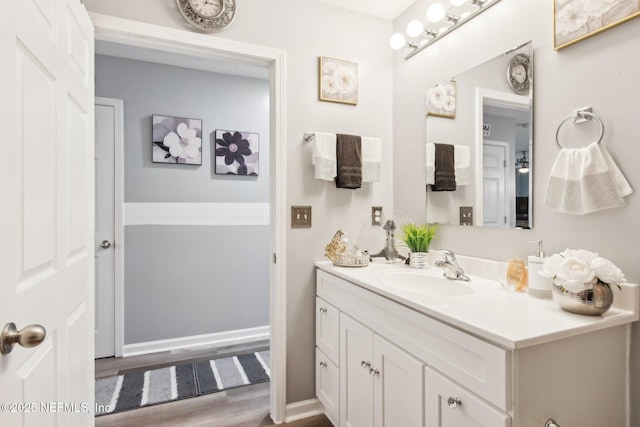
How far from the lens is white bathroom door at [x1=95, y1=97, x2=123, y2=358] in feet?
8.77

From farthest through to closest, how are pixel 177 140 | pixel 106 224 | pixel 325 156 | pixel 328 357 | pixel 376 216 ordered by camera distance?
pixel 177 140 < pixel 106 224 < pixel 376 216 < pixel 325 156 < pixel 328 357

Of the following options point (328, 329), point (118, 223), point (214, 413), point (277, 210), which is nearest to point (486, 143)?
point (277, 210)

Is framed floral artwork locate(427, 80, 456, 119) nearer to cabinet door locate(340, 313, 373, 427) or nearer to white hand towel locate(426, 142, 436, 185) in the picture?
white hand towel locate(426, 142, 436, 185)

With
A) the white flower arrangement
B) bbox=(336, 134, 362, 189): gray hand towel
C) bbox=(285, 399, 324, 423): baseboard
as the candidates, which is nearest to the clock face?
bbox=(336, 134, 362, 189): gray hand towel

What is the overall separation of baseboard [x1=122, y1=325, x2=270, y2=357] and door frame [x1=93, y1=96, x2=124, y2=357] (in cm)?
12

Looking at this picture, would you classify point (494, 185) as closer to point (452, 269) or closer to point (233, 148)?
point (452, 269)

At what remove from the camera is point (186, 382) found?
2.32 m

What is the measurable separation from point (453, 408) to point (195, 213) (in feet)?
8.30

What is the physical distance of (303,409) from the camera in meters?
1.96

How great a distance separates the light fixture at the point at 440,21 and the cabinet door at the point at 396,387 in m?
1.57

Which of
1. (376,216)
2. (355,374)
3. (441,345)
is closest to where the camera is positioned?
(441,345)

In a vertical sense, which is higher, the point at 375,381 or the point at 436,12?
the point at 436,12

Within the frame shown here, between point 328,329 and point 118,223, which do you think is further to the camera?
point 118,223

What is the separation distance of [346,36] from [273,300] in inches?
65.3
